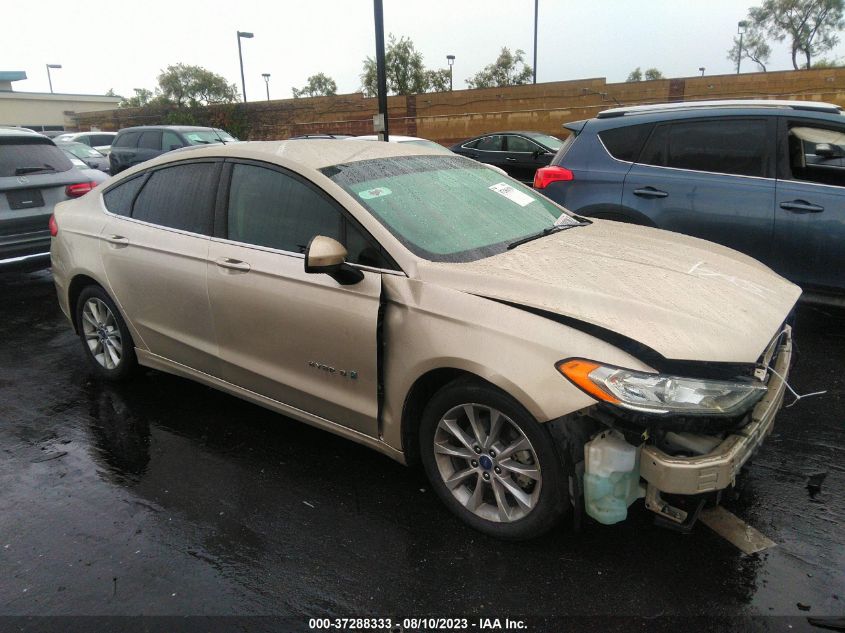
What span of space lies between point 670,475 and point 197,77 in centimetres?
6178

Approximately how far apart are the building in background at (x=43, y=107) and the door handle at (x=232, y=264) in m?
57.8

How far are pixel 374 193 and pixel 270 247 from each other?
0.63 meters

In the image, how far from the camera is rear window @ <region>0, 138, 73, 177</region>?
6.34 meters

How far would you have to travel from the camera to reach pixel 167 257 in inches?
146

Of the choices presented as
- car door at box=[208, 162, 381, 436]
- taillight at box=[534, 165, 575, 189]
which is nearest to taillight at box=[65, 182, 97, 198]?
car door at box=[208, 162, 381, 436]

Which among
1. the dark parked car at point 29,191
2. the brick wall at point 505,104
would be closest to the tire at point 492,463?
the dark parked car at point 29,191

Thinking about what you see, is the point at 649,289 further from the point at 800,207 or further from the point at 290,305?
the point at 800,207

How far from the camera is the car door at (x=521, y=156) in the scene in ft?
49.0

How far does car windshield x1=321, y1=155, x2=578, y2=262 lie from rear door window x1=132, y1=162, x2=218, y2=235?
86cm

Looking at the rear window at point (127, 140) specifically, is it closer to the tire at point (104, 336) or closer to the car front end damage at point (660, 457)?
the tire at point (104, 336)

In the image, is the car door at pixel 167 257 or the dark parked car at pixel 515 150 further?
the dark parked car at pixel 515 150

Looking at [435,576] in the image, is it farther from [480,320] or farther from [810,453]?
[810,453]

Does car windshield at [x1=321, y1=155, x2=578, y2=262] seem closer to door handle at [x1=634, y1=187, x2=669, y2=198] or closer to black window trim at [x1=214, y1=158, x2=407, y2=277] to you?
black window trim at [x1=214, y1=158, x2=407, y2=277]

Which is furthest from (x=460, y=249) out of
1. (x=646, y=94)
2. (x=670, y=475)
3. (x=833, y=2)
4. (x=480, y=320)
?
(x=833, y=2)
